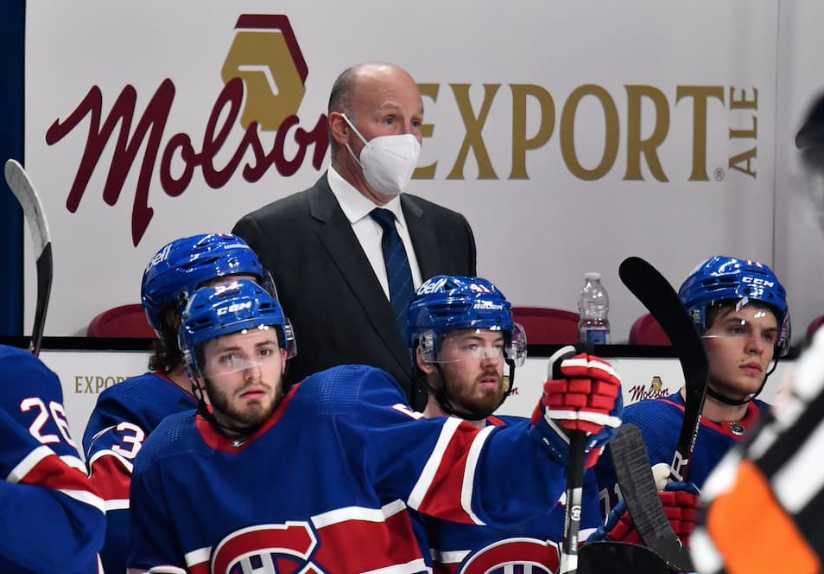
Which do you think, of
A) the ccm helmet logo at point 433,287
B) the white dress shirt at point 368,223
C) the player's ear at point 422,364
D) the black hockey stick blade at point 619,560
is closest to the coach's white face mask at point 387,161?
the white dress shirt at point 368,223

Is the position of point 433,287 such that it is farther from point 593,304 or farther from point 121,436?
point 593,304

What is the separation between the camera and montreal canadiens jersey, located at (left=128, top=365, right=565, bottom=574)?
80.4 inches

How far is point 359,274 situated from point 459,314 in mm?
671

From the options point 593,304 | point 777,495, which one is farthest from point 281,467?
point 593,304

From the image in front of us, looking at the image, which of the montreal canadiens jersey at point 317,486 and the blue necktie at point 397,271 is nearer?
the montreal canadiens jersey at point 317,486

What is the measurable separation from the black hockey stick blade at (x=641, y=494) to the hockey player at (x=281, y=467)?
0.23 metres

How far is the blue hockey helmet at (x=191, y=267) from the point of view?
2635mm

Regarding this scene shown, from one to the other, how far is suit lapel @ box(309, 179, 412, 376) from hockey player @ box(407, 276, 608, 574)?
459mm

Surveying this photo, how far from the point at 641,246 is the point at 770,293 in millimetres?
2392

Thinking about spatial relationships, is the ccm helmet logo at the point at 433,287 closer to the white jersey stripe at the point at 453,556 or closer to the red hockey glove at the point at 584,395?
the white jersey stripe at the point at 453,556

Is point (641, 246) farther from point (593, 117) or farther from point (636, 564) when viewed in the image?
point (636, 564)

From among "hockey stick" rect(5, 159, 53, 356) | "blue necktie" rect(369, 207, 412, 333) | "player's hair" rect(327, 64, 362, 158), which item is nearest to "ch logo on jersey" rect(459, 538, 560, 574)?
"blue necktie" rect(369, 207, 412, 333)

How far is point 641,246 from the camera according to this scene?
529 centimetres

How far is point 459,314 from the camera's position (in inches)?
103
